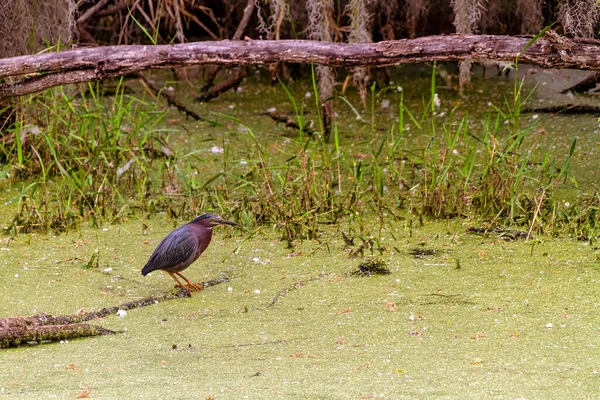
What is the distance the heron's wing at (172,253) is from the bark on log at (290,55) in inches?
36.3

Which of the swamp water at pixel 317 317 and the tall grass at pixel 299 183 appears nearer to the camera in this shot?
the swamp water at pixel 317 317

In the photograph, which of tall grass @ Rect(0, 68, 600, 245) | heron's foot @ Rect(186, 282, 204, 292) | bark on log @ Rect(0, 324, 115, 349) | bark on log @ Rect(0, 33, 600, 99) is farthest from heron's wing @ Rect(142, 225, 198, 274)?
bark on log @ Rect(0, 33, 600, 99)

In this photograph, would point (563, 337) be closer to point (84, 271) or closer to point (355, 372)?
point (355, 372)

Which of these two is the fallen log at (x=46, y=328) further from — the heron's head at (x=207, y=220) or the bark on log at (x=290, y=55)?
the bark on log at (x=290, y=55)

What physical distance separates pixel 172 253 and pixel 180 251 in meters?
0.03

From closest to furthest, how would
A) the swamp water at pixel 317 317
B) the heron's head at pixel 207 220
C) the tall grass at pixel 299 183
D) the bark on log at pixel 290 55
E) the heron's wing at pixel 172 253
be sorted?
the swamp water at pixel 317 317 < the heron's wing at pixel 172 253 < the heron's head at pixel 207 220 < the bark on log at pixel 290 55 < the tall grass at pixel 299 183

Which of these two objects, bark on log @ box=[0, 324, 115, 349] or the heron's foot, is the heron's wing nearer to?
the heron's foot

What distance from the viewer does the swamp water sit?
247cm

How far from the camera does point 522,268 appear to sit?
3525 mm

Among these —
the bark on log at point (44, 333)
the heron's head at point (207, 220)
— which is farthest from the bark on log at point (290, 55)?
the bark on log at point (44, 333)

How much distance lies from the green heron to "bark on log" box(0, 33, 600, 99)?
0.85m

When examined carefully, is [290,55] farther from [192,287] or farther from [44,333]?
[44,333]

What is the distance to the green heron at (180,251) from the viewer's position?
3451mm

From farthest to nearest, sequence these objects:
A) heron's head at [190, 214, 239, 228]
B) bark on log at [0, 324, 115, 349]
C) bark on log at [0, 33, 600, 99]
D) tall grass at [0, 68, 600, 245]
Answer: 1. tall grass at [0, 68, 600, 245]
2. bark on log at [0, 33, 600, 99]
3. heron's head at [190, 214, 239, 228]
4. bark on log at [0, 324, 115, 349]
